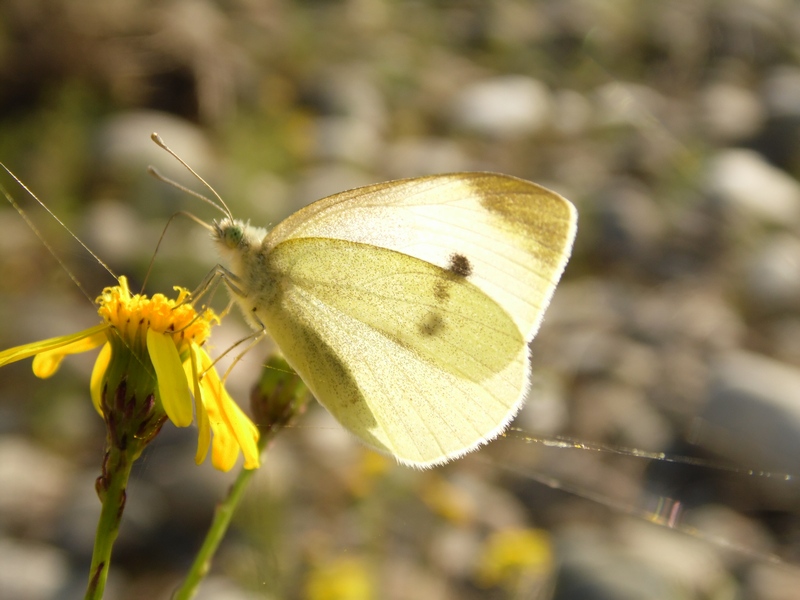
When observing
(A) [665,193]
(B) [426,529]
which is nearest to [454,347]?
(B) [426,529]

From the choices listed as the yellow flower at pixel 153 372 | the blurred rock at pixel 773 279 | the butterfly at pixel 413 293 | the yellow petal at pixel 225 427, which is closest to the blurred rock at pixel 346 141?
the blurred rock at pixel 773 279

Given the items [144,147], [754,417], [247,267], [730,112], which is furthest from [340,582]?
[730,112]

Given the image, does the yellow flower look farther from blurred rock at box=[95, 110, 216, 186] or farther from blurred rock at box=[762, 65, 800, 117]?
blurred rock at box=[762, 65, 800, 117]

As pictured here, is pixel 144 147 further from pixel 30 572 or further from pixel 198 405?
pixel 198 405

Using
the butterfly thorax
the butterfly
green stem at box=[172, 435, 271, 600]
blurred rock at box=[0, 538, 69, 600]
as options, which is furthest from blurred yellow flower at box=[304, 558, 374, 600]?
green stem at box=[172, 435, 271, 600]

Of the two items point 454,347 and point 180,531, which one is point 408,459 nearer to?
point 454,347

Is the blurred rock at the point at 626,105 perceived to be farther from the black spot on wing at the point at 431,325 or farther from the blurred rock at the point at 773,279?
the black spot on wing at the point at 431,325
